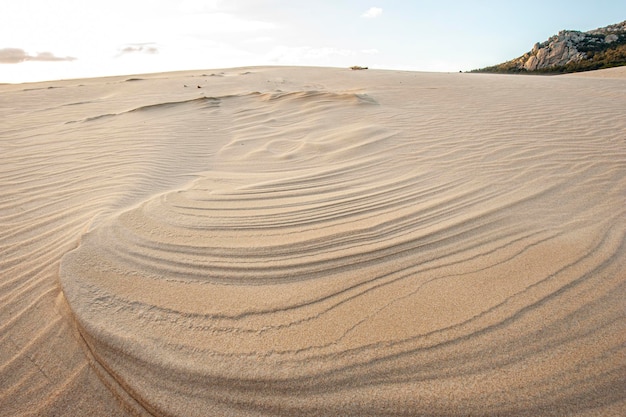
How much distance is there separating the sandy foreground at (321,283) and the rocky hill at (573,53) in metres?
23.0

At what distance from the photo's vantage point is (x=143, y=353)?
1358 mm

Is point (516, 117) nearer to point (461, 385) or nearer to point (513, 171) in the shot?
point (513, 171)

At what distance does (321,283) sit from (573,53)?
31.3m

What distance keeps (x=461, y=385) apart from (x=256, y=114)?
5834 mm

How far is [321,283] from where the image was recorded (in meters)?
1.76

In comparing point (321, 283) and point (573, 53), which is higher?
point (573, 53)

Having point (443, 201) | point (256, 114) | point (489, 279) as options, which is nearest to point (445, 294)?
point (489, 279)

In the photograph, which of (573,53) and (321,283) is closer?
(321,283)

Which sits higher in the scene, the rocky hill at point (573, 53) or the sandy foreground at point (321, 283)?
the rocky hill at point (573, 53)

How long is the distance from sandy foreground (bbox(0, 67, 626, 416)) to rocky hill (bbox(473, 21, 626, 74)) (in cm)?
2296

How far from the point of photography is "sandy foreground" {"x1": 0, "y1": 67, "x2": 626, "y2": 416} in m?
1.24

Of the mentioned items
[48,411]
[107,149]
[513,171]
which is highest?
[107,149]

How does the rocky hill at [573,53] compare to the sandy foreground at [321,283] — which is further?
the rocky hill at [573,53]

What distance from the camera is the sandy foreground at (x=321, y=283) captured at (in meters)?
1.24
